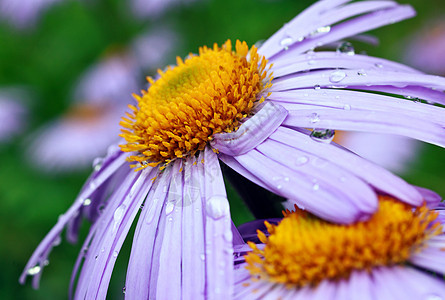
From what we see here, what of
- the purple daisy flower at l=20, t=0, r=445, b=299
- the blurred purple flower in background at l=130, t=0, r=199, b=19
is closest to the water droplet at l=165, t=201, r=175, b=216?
the purple daisy flower at l=20, t=0, r=445, b=299

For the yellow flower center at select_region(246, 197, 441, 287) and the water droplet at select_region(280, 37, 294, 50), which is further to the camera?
the water droplet at select_region(280, 37, 294, 50)

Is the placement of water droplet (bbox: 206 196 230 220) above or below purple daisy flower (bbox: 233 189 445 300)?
above

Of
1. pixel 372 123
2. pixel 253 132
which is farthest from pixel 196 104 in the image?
pixel 372 123

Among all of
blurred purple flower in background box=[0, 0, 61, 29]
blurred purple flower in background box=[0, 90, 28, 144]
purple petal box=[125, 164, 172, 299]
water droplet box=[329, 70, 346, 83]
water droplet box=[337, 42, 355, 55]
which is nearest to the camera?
purple petal box=[125, 164, 172, 299]

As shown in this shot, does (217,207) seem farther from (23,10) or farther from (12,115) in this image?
(12,115)

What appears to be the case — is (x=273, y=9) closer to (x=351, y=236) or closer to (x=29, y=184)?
(x=29, y=184)

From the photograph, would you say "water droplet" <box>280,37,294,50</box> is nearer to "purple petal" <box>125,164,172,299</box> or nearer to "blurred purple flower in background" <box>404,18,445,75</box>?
"purple petal" <box>125,164,172,299</box>

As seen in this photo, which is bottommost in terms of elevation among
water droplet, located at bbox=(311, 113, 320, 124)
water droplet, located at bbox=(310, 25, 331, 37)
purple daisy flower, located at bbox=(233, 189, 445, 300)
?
purple daisy flower, located at bbox=(233, 189, 445, 300)
